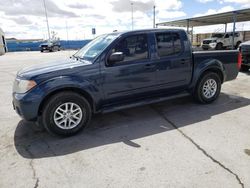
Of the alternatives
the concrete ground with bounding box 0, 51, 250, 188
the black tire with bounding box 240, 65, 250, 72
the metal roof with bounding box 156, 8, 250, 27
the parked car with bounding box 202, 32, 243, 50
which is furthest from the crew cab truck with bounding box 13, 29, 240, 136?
the parked car with bounding box 202, 32, 243, 50

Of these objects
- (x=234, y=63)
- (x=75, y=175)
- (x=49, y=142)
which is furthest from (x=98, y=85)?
(x=234, y=63)

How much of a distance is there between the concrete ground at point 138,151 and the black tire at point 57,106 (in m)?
0.14

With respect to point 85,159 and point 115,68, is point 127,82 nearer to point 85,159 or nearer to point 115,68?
point 115,68

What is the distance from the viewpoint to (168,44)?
4.78 metres

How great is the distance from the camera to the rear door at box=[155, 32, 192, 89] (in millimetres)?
4656

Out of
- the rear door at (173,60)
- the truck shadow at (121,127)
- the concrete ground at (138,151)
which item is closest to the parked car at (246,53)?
the truck shadow at (121,127)

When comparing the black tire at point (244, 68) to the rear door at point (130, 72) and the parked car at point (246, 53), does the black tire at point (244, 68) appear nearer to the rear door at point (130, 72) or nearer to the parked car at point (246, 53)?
the parked car at point (246, 53)

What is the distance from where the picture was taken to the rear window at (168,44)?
15.3 feet

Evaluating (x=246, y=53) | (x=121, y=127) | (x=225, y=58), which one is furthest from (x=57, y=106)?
(x=246, y=53)

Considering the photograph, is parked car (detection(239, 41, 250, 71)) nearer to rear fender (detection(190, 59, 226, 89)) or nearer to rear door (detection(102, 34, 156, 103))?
rear fender (detection(190, 59, 226, 89))

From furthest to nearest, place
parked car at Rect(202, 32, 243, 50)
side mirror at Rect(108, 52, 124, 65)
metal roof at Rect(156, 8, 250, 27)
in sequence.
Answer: parked car at Rect(202, 32, 243, 50), metal roof at Rect(156, 8, 250, 27), side mirror at Rect(108, 52, 124, 65)

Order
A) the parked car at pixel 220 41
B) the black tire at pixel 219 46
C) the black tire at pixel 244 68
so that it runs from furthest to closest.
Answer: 1. the parked car at pixel 220 41
2. the black tire at pixel 219 46
3. the black tire at pixel 244 68

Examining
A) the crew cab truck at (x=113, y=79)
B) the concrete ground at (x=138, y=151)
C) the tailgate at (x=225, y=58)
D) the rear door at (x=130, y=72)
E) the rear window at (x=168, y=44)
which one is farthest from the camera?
the tailgate at (x=225, y=58)

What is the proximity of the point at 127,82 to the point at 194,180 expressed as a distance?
222 centimetres
